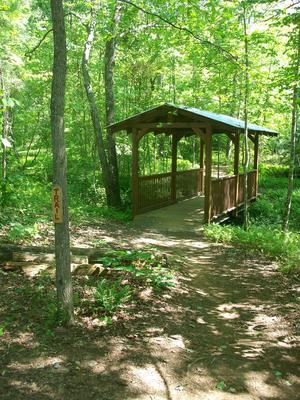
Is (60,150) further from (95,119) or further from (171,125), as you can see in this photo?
(95,119)

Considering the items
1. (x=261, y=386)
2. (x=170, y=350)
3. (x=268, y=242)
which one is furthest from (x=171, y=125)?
(x=261, y=386)

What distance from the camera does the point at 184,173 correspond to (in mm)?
15055

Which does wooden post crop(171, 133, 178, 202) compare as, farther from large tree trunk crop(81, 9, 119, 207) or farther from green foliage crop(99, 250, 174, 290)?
green foliage crop(99, 250, 174, 290)

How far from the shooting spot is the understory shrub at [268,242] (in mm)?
7176

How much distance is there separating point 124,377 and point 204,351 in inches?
40.6

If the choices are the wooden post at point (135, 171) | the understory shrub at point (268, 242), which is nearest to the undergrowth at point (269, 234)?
the understory shrub at point (268, 242)

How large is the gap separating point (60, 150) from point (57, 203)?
20.3 inches

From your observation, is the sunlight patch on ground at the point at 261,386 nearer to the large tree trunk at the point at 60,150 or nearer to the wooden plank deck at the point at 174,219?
the large tree trunk at the point at 60,150

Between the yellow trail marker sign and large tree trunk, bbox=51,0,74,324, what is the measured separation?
1 centimetres

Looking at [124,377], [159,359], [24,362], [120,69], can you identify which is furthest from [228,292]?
[120,69]

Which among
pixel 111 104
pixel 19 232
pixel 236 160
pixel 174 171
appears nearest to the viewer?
pixel 19 232

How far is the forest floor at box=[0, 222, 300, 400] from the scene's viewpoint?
3213 mm

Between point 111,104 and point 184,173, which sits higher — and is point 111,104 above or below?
above

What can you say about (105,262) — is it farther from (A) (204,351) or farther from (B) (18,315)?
(A) (204,351)
